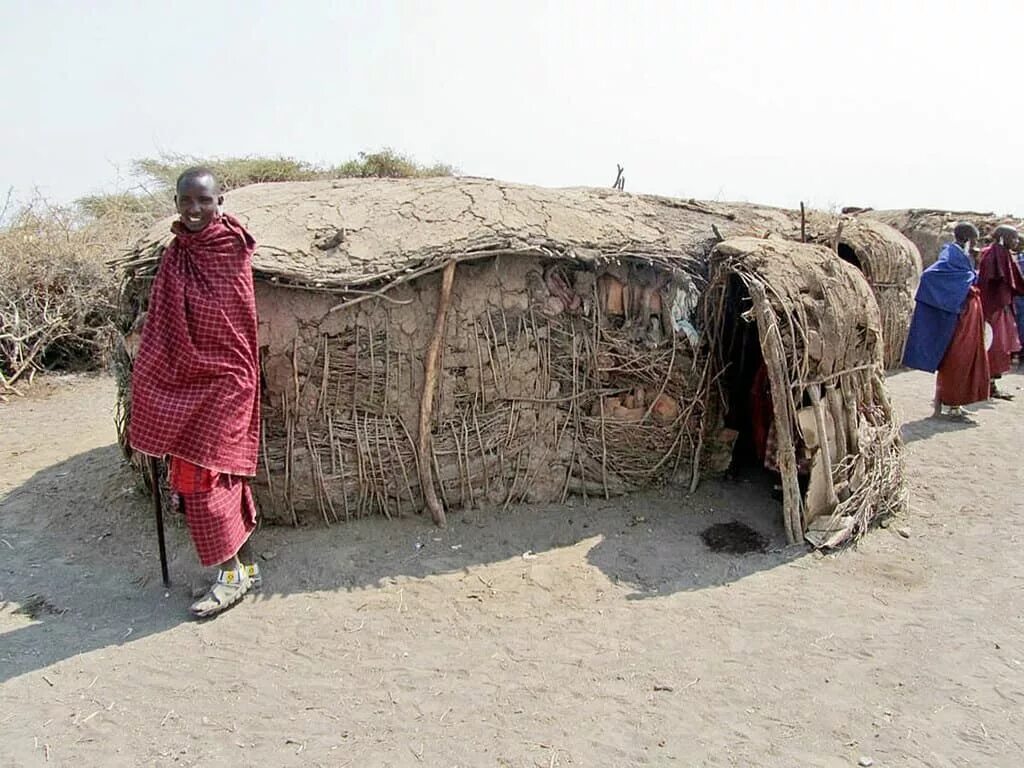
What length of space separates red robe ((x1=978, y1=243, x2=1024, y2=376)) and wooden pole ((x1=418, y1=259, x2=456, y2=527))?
230 inches

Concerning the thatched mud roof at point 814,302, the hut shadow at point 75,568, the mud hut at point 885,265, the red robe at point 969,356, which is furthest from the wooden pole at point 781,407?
the mud hut at point 885,265

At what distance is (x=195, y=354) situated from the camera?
3.55 meters

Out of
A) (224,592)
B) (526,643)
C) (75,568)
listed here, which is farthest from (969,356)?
(75,568)

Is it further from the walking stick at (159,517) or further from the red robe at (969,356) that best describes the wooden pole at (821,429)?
the walking stick at (159,517)

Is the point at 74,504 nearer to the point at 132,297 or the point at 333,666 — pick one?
the point at 132,297

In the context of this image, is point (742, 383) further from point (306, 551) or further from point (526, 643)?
point (306, 551)

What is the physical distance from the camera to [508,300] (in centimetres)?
463

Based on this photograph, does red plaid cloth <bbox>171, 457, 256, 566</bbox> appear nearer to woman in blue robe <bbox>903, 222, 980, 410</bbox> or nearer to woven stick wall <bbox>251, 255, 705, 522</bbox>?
woven stick wall <bbox>251, 255, 705, 522</bbox>

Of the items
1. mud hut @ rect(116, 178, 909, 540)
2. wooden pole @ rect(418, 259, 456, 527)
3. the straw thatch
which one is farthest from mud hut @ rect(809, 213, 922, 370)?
wooden pole @ rect(418, 259, 456, 527)

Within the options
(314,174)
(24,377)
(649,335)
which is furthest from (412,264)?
(314,174)

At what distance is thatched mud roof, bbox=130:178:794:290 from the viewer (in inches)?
172

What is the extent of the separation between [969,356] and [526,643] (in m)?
5.56

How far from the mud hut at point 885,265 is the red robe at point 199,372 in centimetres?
700

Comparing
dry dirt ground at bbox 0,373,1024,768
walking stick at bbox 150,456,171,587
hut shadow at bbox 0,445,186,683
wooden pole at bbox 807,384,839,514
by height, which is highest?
wooden pole at bbox 807,384,839,514
